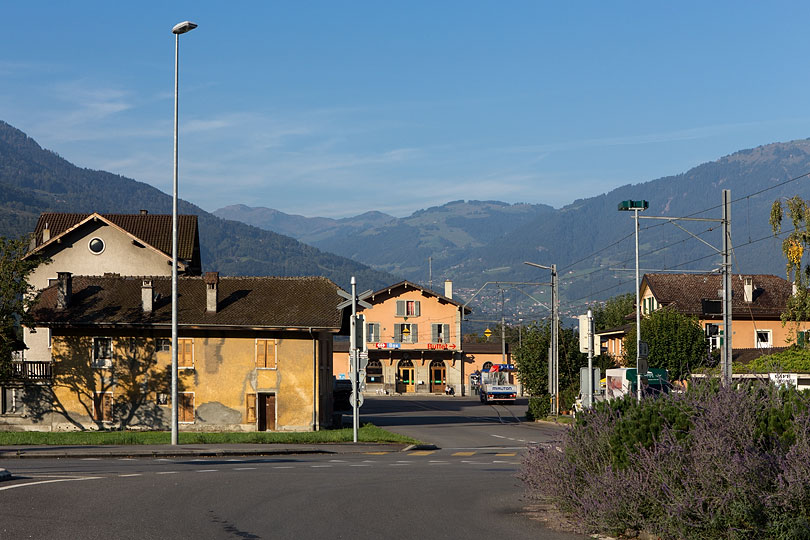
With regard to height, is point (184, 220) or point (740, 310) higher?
point (184, 220)

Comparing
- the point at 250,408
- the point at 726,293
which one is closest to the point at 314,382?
the point at 250,408

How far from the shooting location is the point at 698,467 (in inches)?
482

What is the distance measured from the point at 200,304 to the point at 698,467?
39.9 metres

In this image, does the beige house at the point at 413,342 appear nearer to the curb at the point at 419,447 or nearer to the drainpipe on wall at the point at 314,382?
the drainpipe on wall at the point at 314,382

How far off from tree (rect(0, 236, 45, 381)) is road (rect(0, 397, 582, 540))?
19.1 m

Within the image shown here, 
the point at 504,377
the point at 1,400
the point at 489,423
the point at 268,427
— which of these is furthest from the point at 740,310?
the point at 1,400

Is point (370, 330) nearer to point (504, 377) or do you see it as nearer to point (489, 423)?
point (504, 377)

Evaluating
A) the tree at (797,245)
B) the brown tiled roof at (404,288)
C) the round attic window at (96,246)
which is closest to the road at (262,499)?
the tree at (797,245)

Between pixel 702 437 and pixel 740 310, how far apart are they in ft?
227

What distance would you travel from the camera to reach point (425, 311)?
107062 millimetres

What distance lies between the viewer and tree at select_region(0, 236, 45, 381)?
149ft

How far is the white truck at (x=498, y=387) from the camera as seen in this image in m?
83.4

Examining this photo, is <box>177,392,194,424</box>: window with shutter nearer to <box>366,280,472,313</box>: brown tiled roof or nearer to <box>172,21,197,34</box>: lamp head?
<box>172,21,197,34</box>: lamp head

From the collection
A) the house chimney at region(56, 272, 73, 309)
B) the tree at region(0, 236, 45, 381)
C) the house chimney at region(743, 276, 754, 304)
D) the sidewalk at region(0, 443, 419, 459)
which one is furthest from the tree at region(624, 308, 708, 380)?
the tree at region(0, 236, 45, 381)
